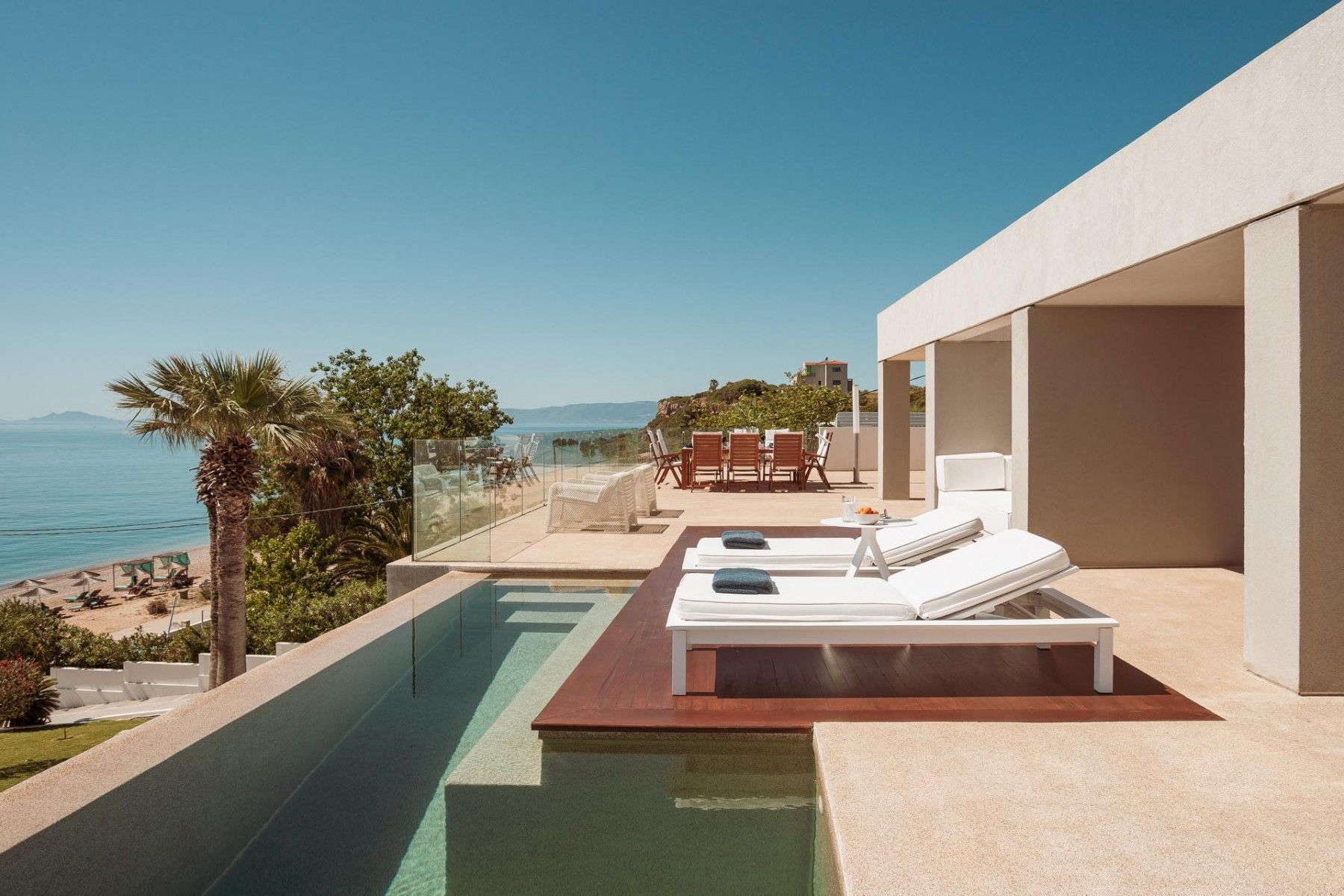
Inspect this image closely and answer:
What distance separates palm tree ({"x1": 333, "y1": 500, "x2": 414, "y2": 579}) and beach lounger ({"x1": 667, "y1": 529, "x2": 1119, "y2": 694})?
16587mm

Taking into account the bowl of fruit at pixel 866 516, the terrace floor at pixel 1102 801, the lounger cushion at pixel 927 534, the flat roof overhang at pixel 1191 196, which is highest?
the flat roof overhang at pixel 1191 196

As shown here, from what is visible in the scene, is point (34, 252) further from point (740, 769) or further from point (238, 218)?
point (740, 769)

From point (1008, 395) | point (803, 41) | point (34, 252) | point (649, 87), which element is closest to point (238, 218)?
point (34, 252)

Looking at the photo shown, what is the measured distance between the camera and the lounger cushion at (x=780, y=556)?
17.0 ft

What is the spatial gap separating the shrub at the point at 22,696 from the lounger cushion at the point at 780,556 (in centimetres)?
1502

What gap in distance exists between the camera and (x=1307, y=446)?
144 inches

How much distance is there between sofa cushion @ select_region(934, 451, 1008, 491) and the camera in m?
9.10

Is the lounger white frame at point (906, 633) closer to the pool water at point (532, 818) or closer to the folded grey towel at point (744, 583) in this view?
the folded grey towel at point (744, 583)

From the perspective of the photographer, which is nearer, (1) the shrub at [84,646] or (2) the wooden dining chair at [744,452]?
(2) the wooden dining chair at [744,452]

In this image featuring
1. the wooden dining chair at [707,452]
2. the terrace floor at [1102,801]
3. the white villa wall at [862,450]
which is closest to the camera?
the terrace floor at [1102,801]

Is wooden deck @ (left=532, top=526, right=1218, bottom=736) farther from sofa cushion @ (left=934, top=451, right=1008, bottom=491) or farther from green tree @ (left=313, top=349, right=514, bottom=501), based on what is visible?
green tree @ (left=313, top=349, right=514, bottom=501)

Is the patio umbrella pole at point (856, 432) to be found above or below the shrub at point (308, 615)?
above

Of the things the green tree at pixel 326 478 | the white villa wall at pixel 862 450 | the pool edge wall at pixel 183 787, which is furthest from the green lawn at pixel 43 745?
the white villa wall at pixel 862 450

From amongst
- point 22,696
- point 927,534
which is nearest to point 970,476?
point 927,534
